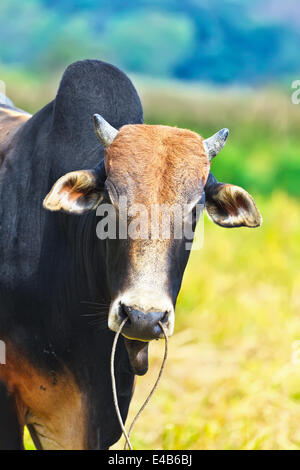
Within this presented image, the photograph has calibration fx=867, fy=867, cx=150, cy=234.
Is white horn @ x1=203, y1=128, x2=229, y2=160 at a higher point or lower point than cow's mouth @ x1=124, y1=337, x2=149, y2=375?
higher

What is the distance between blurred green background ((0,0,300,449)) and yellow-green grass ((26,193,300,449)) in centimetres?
1

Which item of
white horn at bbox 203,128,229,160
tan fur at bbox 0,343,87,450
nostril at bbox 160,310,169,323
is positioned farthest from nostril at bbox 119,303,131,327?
tan fur at bbox 0,343,87,450

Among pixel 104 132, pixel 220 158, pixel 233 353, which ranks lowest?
pixel 233 353

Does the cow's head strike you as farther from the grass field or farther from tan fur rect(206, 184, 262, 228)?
the grass field

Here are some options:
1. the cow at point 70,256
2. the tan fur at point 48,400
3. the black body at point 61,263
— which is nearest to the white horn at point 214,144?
the cow at point 70,256

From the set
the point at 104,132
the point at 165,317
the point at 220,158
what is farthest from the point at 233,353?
the point at 220,158

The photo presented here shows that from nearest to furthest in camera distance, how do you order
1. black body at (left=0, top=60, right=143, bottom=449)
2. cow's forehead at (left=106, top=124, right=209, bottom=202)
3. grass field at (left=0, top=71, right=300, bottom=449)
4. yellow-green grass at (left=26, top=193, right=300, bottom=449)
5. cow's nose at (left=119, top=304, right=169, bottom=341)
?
cow's nose at (left=119, top=304, right=169, bottom=341)
cow's forehead at (left=106, top=124, right=209, bottom=202)
black body at (left=0, top=60, right=143, bottom=449)
yellow-green grass at (left=26, top=193, right=300, bottom=449)
grass field at (left=0, top=71, right=300, bottom=449)

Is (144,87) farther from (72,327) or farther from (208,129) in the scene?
(72,327)

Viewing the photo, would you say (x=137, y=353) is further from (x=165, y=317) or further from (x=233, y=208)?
(x=233, y=208)

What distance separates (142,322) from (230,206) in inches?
28.8

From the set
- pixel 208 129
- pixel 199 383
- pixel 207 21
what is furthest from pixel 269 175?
pixel 199 383

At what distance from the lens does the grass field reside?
17.3 ft

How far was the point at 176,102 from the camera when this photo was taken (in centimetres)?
1141

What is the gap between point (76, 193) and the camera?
3402mm
